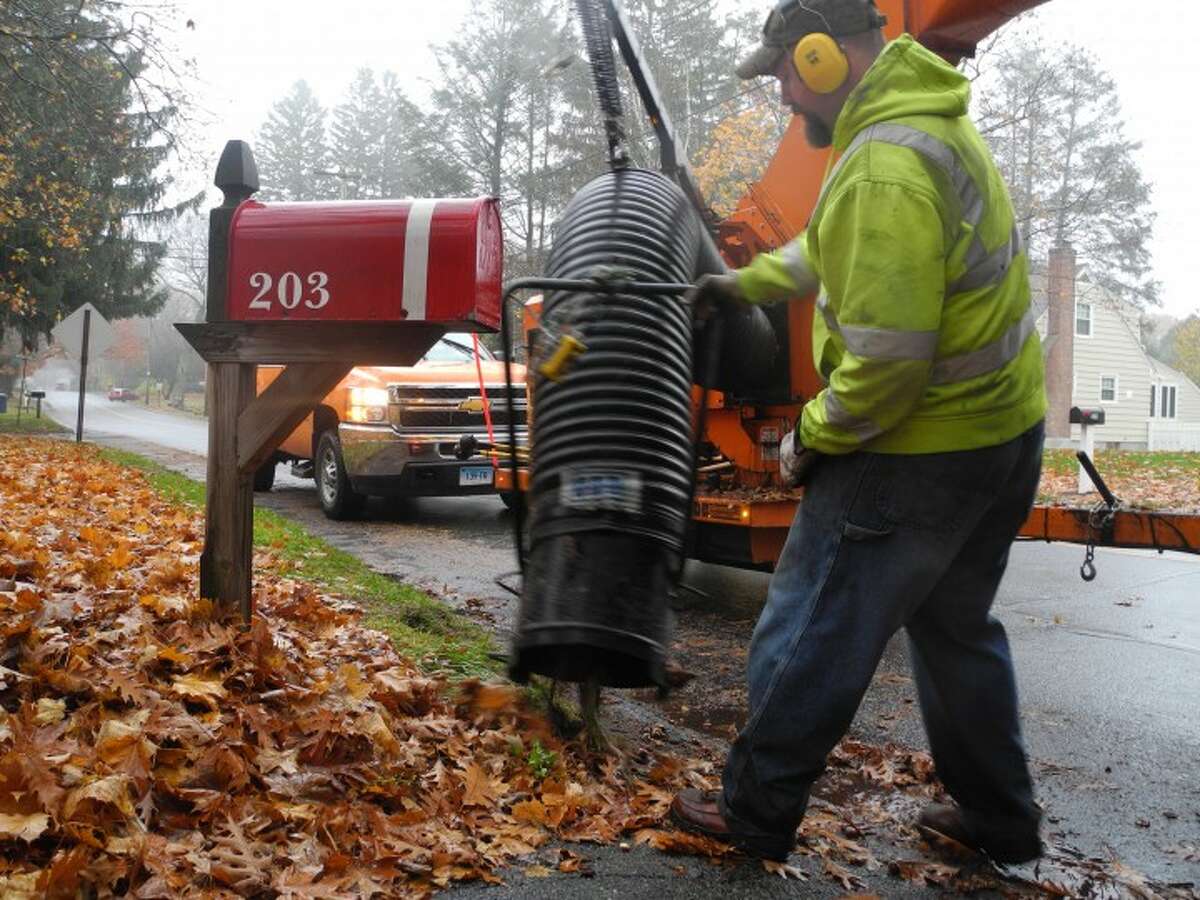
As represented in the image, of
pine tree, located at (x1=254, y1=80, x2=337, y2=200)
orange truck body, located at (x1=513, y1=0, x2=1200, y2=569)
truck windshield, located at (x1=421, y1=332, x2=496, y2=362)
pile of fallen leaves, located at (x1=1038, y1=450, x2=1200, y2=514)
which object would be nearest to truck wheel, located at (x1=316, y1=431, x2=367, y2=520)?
truck windshield, located at (x1=421, y1=332, x2=496, y2=362)

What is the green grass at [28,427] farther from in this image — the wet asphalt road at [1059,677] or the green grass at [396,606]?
the green grass at [396,606]

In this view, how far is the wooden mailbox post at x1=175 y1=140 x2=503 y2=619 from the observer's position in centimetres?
342

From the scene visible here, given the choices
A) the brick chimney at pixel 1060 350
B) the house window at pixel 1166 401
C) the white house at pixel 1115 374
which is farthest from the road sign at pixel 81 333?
the house window at pixel 1166 401

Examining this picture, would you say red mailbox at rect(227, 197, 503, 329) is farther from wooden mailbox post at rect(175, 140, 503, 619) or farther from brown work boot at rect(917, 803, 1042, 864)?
brown work boot at rect(917, 803, 1042, 864)

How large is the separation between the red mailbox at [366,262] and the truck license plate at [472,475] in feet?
18.6

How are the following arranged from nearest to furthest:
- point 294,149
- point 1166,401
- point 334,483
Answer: point 334,483 < point 1166,401 < point 294,149

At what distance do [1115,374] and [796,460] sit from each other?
38.8m

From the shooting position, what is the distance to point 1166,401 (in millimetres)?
42344

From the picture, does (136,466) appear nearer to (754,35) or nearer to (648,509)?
(648,509)

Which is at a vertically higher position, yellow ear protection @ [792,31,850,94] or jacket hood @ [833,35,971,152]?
yellow ear protection @ [792,31,850,94]

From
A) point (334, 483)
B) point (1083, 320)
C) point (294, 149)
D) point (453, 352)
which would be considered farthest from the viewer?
point (294, 149)

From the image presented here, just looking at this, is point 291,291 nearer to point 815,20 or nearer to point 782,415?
point 815,20

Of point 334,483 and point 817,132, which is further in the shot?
point 334,483

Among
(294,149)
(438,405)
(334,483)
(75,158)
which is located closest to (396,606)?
(438,405)
